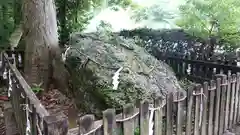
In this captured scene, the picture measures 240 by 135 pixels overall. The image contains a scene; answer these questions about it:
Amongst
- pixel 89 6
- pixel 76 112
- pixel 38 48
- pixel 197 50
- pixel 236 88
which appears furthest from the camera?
pixel 89 6

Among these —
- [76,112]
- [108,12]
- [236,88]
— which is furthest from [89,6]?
[236,88]

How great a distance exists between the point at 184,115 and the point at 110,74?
5.83ft

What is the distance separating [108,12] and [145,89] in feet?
28.9

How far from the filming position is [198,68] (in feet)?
17.7

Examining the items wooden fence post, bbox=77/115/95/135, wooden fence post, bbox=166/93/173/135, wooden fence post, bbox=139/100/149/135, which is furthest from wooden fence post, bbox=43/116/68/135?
wooden fence post, bbox=166/93/173/135

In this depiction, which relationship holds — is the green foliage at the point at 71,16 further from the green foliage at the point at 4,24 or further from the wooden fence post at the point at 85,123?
the wooden fence post at the point at 85,123

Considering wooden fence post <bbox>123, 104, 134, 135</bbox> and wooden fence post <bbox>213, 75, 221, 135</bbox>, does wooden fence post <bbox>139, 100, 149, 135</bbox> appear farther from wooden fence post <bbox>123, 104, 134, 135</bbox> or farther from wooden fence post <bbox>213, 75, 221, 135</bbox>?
wooden fence post <bbox>213, 75, 221, 135</bbox>

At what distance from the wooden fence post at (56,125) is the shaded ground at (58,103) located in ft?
10.2

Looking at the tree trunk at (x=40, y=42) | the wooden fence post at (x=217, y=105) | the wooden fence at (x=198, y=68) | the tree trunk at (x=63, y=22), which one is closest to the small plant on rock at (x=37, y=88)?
the tree trunk at (x=40, y=42)

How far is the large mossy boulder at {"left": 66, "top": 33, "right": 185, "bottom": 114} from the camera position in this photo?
12.5 ft

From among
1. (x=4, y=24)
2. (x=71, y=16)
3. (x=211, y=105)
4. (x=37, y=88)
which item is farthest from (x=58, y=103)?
(x=71, y=16)

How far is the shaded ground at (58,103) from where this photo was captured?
4699 mm

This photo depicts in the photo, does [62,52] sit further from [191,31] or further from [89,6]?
[89,6]

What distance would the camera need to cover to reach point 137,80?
3.92 m
